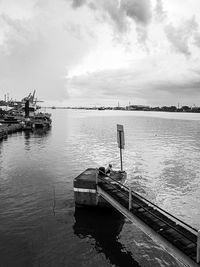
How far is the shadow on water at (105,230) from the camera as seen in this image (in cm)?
1401

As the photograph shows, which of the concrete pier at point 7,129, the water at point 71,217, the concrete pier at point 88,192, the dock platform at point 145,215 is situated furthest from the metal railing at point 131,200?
the concrete pier at point 7,129

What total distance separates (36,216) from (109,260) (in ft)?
23.0

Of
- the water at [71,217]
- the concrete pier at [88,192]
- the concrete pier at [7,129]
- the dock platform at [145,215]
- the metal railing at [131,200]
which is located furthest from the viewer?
the concrete pier at [7,129]

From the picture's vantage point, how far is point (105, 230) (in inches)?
A: 659

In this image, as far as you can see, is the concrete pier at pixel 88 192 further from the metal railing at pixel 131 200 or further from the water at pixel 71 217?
the water at pixel 71 217

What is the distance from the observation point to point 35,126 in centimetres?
9869

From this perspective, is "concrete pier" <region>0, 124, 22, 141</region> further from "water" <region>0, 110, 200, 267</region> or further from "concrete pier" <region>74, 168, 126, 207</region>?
"concrete pier" <region>74, 168, 126, 207</region>

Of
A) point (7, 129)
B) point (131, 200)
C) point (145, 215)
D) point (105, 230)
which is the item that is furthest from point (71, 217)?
point (7, 129)

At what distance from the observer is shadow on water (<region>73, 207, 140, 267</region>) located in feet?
46.0

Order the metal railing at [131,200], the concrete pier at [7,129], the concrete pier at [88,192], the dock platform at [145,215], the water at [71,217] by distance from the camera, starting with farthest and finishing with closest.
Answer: the concrete pier at [7,129]
the concrete pier at [88,192]
the water at [71,217]
the dock platform at [145,215]
the metal railing at [131,200]

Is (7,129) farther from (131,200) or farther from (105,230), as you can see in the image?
(131,200)

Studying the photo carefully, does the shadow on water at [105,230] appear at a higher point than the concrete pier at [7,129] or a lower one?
lower

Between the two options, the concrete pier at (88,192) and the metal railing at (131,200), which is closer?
the metal railing at (131,200)

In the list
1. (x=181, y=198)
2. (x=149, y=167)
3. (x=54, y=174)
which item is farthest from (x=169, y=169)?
(x=54, y=174)
